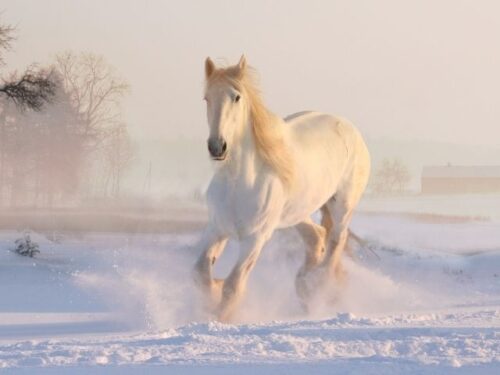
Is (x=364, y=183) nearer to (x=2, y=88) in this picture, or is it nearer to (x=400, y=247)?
(x=400, y=247)

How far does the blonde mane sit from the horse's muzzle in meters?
0.59

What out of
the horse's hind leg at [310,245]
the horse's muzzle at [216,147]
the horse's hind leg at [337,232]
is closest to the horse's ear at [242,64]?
the horse's muzzle at [216,147]

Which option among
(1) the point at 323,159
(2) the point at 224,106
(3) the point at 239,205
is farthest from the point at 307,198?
(2) the point at 224,106

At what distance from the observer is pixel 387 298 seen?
31.8ft

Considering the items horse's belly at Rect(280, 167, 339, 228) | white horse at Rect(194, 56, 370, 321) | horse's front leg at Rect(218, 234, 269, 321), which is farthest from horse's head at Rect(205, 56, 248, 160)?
horse's belly at Rect(280, 167, 339, 228)

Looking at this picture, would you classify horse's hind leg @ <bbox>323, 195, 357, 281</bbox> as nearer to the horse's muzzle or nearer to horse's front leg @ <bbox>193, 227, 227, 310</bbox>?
horse's front leg @ <bbox>193, 227, 227, 310</bbox>

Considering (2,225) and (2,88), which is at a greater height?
(2,88)

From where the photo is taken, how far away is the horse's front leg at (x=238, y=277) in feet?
22.7

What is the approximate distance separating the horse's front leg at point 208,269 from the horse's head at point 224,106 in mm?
933

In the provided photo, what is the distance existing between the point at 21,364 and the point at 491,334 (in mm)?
3450

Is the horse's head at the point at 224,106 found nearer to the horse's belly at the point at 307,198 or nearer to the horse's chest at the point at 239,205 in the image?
the horse's chest at the point at 239,205

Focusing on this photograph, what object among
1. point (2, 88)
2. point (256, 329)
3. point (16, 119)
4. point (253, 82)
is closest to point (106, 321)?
point (256, 329)

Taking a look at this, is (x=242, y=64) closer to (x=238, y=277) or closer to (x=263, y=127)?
(x=263, y=127)

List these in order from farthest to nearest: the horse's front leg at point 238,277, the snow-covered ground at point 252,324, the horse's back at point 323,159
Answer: the horse's back at point 323,159 < the horse's front leg at point 238,277 < the snow-covered ground at point 252,324
